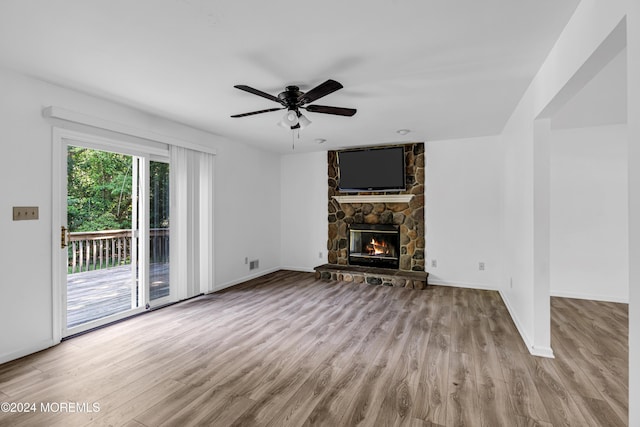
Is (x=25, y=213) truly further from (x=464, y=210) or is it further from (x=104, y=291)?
(x=464, y=210)

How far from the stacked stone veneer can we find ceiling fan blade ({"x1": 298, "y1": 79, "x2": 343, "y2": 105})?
3.10 metres

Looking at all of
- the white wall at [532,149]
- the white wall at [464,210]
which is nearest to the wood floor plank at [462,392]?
the white wall at [532,149]

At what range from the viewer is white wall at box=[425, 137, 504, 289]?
4.76m

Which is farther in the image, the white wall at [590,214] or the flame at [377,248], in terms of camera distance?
the flame at [377,248]

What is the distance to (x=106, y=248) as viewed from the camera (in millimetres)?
4121

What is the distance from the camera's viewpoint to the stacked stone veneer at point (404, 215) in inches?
206

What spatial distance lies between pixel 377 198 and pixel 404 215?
0.57 metres

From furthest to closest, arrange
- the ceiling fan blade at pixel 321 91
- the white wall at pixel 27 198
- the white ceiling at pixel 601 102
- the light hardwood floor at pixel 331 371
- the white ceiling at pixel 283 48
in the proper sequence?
the white wall at pixel 27 198 < the white ceiling at pixel 601 102 < the ceiling fan blade at pixel 321 91 < the light hardwood floor at pixel 331 371 < the white ceiling at pixel 283 48

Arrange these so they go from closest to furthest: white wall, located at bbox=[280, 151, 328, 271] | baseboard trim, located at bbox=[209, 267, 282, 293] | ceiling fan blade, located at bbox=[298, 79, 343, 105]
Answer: ceiling fan blade, located at bbox=[298, 79, 343, 105] < baseboard trim, located at bbox=[209, 267, 282, 293] < white wall, located at bbox=[280, 151, 328, 271]

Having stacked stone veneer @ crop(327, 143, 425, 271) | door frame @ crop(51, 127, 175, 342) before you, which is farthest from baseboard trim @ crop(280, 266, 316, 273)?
door frame @ crop(51, 127, 175, 342)

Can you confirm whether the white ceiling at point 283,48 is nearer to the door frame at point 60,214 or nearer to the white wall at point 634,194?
the door frame at point 60,214

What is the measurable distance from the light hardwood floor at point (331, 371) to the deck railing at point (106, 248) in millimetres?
906

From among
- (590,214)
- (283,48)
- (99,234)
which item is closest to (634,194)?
(283,48)

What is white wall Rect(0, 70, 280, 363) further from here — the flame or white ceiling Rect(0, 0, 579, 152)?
the flame
